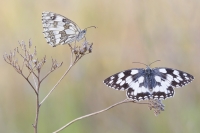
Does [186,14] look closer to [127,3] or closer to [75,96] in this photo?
[127,3]

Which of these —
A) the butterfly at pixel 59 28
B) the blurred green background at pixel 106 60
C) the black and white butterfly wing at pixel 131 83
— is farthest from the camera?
the blurred green background at pixel 106 60

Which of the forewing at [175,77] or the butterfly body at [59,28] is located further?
the butterfly body at [59,28]

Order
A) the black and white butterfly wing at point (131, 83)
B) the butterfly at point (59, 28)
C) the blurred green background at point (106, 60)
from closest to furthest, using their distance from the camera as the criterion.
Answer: the black and white butterfly wing at point (131, 83), the butterfly at point (59, 28), the blurred green background at point (106, 60)

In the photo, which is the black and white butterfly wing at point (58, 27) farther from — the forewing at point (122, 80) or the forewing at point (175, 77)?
the forewing at point (175, 77)

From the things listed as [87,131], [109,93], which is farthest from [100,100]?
[87,131]

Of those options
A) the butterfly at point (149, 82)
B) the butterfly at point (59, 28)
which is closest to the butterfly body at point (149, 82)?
the butterfly at point (149, 82)

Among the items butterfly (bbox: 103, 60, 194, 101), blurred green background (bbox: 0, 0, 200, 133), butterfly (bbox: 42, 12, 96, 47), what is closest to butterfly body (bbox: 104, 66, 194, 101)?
butterfly (bbox: 103, 60, 194, 101)

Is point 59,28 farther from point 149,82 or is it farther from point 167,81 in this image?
point 167,81
